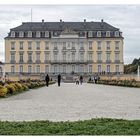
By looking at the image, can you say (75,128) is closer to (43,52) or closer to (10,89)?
(10,89)

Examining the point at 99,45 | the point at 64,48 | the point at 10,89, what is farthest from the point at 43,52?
the point at 10,89

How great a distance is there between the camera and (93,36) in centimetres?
8388

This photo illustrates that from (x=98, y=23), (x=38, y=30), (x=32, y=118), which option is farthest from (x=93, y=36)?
(x=32, y=118)

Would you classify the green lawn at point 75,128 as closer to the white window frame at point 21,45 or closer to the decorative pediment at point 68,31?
the decorative pediment at point 68,31

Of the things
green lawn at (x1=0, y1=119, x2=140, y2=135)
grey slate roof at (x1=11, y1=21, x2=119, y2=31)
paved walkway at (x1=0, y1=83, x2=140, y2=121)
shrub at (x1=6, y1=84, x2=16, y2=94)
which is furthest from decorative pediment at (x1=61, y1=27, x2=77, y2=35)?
green lawn at (x1=0, y1=119, x2=140, y2=135)

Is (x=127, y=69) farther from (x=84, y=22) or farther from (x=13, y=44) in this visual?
(x=13, y=44)

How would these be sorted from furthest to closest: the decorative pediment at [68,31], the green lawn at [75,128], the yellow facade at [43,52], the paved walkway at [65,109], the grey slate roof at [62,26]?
the yellow facade at [43,52], the grey slate roof at [62,26], the decorative pediment at [68,31], the paved walkway at [65,109], the green lawn at [75,128]

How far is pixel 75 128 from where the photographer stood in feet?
22.3

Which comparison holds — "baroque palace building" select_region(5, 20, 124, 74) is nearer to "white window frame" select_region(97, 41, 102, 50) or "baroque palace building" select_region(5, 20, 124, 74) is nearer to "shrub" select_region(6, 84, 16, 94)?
"white window frame" select_region(97, 41, 102, 50)

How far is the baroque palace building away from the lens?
83.4 metres

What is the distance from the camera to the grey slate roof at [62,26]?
83.1m

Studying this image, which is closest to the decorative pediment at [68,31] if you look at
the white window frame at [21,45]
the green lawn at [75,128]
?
the white window frame at [21,45]

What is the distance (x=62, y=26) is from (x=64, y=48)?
378 centimetres

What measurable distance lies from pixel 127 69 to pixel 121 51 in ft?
36.4
